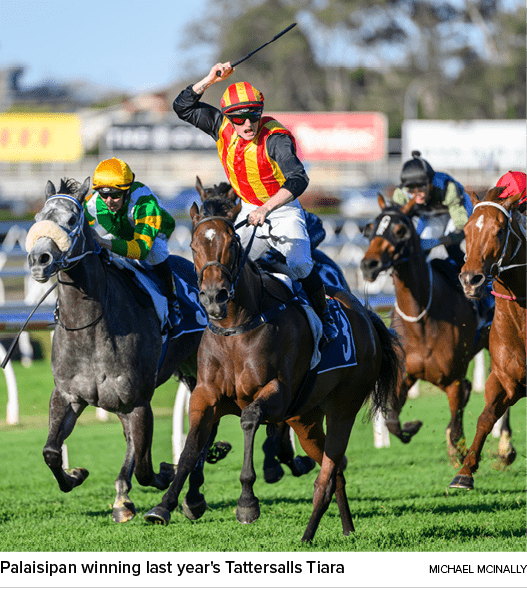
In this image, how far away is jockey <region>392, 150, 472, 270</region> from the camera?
7.31 metres

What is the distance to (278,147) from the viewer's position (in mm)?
4695

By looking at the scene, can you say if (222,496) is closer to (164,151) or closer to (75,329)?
(75,329)

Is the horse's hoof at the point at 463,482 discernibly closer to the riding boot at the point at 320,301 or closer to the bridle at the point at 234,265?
the riding boot at the point at 320,301

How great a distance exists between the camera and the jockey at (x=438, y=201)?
7.31 metres

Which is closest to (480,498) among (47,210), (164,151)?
(47,210)

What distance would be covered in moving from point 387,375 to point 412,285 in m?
1.52

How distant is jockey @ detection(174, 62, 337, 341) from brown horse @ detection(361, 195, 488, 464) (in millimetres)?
1849

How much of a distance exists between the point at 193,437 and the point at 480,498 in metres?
2.54

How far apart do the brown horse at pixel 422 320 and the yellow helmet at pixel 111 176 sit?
2153mm

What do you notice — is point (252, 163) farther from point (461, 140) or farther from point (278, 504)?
point (461, 140)

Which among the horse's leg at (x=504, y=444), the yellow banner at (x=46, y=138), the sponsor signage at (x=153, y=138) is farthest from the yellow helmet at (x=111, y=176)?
the yellow banner at (x=46, y=138)

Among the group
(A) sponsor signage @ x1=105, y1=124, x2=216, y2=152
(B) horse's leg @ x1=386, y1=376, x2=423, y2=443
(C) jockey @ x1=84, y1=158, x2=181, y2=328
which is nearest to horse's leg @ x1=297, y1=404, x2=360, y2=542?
(C) jockey @ x1=84, y1=158, x2=181, y2=328

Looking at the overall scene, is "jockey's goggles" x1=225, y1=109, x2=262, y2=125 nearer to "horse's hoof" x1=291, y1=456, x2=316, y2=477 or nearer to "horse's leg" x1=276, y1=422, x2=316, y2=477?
"horse's leg" x1=276, y1=422, x2=316, y2=477

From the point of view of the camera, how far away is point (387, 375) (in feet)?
18.6
